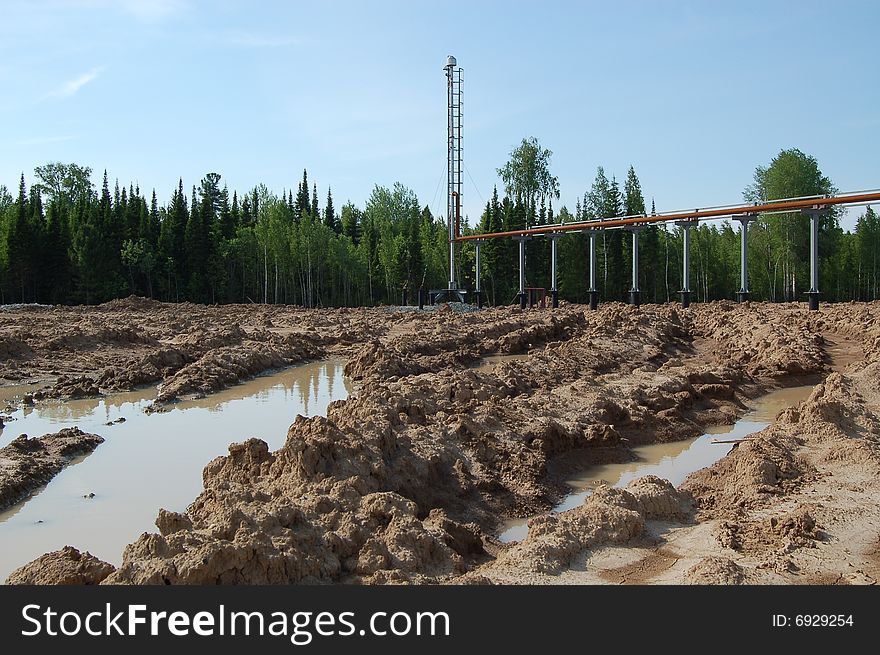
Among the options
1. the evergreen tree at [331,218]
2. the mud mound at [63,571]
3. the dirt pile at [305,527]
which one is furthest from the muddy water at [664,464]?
the evergreen tree at [331,218]

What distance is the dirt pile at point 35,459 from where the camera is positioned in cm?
809

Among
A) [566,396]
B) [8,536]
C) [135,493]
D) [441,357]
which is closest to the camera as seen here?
[8,536]

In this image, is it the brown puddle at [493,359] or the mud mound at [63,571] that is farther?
the brown puddle at [493,359]

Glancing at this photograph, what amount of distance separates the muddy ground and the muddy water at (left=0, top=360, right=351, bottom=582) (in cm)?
80

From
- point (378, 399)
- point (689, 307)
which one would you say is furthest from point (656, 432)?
point (689, 307)

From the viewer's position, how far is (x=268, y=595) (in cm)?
445

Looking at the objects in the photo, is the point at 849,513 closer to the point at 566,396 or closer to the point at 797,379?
the point at 566,396

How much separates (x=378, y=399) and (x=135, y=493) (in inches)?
Result: 117

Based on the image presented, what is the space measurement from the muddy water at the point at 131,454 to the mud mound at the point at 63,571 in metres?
0.93

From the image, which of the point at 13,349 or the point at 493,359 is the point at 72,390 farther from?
the point at 493,359

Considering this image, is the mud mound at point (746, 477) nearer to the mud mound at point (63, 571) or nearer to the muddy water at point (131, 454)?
the mud mound at point (63, 571)

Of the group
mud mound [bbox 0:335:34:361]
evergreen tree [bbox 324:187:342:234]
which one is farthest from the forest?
mud mound [bbox 0:335:34:361]

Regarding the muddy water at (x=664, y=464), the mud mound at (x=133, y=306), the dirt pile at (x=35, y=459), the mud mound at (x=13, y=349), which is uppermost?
the mud mound at (x=133, y=306)

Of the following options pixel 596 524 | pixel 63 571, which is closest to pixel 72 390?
pixel 63 571
